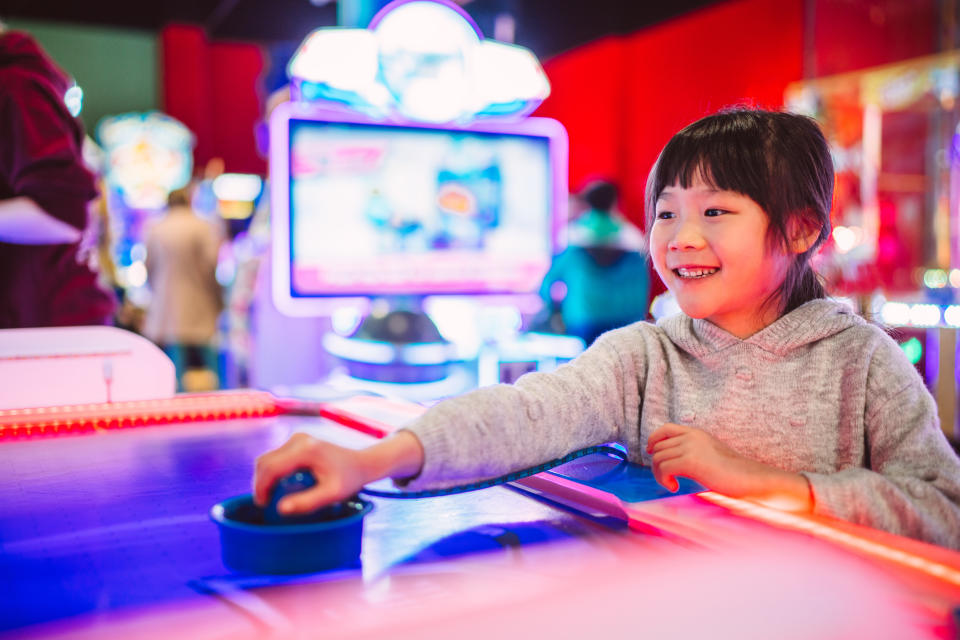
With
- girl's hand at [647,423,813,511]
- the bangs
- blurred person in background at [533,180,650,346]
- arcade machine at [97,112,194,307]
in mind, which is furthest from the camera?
arcade machine at [97,112,194,307]

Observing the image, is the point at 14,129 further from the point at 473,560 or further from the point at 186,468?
the point at 473,560

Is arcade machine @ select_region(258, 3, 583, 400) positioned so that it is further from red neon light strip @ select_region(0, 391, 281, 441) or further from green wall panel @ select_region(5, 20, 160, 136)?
green wall panel @ select_region(5, 20, 160, 136)

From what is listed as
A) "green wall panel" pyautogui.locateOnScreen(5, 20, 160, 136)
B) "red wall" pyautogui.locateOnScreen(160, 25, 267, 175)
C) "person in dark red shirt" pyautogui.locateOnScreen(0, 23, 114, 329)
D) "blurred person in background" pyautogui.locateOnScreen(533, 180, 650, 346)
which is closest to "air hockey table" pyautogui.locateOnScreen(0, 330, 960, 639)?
"person in dark red shirt" pyautogui.locateOnScreen(0, 23, 114, 329)

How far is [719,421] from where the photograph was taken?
0.86m

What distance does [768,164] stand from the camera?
32.6 inches

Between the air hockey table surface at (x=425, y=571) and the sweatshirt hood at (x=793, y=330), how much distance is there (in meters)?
0.25

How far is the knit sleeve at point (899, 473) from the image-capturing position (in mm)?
701

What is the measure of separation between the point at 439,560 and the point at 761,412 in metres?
0.41

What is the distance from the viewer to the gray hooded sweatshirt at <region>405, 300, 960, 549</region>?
71 centimetres

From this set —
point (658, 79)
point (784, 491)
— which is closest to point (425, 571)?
point (784, 491)

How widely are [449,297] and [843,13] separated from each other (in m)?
3.36

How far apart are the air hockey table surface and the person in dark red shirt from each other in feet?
2.66

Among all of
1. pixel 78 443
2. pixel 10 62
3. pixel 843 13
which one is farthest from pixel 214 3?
pixel 78 443

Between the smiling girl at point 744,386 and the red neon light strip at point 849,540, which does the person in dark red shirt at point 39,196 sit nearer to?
the smiling girl at point 744,386
